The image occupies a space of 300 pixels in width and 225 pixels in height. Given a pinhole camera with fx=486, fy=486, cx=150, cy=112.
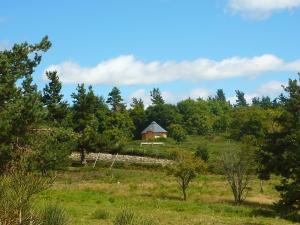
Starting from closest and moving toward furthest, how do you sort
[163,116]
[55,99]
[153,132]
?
[55,99]
[153,132]
[163,116]

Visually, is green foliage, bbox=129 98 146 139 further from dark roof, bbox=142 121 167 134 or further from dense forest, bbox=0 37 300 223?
dense forest, bbox=0 37 300 223

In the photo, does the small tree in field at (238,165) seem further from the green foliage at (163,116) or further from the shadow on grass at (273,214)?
the green foliage at (163,116)

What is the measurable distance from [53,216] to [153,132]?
293 feet

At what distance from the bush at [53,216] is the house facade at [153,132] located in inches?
3434

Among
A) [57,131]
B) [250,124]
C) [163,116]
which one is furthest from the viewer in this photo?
[163,116]

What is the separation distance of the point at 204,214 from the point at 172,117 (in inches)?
3463

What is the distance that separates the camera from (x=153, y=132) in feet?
339

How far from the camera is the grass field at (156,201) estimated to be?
2417 centimetres

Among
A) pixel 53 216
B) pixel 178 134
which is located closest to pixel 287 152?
pixel 53 216

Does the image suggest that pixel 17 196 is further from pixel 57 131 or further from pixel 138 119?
pixel 138 119

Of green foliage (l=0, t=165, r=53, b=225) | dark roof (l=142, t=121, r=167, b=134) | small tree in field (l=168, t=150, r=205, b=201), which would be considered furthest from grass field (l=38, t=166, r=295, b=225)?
dark roof (l=142, t=121, r=167, b=134)

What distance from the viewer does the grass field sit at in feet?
79.3

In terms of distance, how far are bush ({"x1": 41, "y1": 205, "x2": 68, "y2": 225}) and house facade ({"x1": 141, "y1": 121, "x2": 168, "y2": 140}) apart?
286 ft

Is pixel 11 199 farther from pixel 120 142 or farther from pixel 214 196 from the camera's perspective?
pixel 120 142
